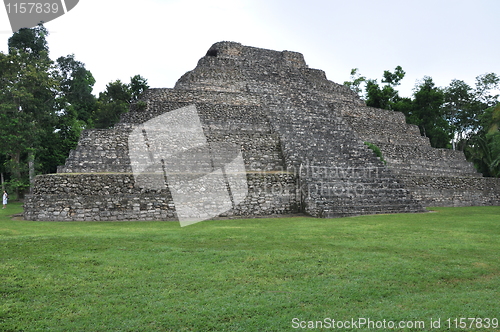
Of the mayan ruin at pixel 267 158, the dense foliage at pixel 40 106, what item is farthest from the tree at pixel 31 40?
the mayan ruin at pixel 267 158

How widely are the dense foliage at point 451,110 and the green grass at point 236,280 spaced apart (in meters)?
19.6

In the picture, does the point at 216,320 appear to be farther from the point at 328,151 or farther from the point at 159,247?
the point at 328,151

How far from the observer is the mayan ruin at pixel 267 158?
9.92 metres

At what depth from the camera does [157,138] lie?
12719mm

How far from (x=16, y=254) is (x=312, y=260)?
4.37 metres

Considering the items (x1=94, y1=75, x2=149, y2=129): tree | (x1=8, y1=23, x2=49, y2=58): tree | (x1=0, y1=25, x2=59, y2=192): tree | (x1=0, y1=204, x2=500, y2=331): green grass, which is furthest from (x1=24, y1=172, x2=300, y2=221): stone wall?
(x1=8, y1=23, x2=49, y2=58): tree

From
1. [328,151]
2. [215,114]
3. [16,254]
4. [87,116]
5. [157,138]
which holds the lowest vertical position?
[16,254]

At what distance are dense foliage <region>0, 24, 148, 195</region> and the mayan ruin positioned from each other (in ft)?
29.1

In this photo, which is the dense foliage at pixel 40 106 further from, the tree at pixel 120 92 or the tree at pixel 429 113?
the tree at pixel 429 113

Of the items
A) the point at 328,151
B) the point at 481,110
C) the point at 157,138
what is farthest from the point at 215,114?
the point at 481,110

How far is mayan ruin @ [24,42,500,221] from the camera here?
32.6 ft

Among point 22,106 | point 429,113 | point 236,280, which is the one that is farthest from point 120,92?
point 236,280

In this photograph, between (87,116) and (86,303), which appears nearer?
(86,303)

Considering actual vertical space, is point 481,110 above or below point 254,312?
above
